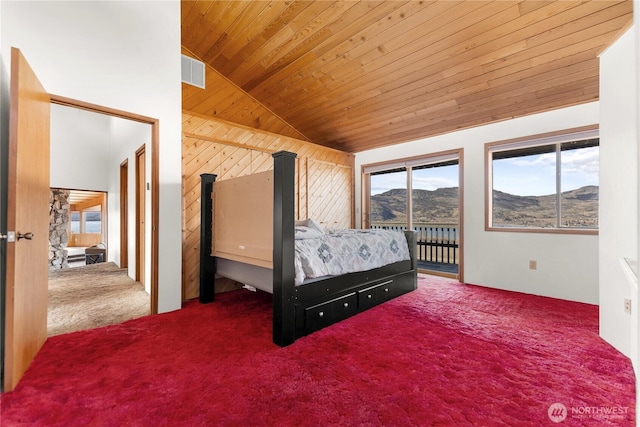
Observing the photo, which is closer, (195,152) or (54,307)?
(54,307)

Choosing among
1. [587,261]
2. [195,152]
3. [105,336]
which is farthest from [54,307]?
[587,261]

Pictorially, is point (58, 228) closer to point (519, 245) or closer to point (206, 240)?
point (206, 240)

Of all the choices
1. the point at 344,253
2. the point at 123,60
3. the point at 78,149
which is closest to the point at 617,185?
the point at 344,253

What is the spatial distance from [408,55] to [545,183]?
7.97ft

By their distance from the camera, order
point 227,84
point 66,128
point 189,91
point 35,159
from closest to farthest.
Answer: point 35,159
point 189,91
point 227,84
point 66,128

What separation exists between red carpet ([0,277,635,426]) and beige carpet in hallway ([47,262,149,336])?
31 cm

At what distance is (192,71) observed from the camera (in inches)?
140

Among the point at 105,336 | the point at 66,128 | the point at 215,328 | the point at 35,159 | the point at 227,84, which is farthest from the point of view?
the point at 66,128

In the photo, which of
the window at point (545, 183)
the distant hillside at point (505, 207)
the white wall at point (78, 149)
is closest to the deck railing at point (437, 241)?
the distant hillside at point (505, 207)

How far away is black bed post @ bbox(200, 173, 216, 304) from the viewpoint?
9.88ft

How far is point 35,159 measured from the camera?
180cm

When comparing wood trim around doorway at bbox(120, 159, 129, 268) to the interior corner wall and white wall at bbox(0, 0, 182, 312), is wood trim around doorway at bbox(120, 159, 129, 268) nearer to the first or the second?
white wall at bbox(0, 0, 182, 312)

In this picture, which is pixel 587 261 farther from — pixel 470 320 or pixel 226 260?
pixel 226 260

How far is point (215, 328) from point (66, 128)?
5532mm
